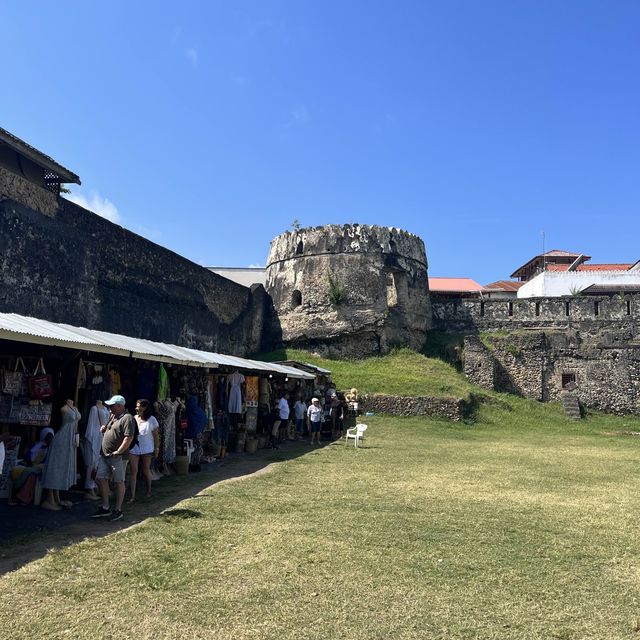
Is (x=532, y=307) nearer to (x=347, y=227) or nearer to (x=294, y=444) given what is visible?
(x=347, y=227)

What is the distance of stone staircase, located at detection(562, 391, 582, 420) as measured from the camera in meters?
20.1

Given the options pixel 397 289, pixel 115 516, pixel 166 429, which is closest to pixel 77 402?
pixel 166 429

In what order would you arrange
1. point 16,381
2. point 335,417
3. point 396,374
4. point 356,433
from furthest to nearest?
point 396,374 → point 335,417 → point 356,433 → point 16,381

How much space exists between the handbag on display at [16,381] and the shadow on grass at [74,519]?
117 centimetres

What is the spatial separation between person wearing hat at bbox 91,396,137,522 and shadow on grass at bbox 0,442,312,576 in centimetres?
13

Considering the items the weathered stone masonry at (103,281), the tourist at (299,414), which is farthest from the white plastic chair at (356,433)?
the weathered stone masonry at (103,281)

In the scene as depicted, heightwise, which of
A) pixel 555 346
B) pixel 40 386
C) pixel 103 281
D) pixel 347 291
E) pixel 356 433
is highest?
pixel 347 291

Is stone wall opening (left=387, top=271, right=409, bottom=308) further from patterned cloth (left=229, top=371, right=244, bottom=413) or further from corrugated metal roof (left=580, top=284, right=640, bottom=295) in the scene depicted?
patterned cloth (left=229, top=371, right=244, bottom=413)

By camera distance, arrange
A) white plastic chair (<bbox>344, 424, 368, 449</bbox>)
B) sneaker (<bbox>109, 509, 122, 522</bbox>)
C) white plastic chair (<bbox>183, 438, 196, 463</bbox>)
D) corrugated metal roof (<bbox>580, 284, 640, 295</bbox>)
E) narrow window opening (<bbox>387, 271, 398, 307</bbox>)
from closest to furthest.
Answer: sneaker (<bbox>109, 509, 122, 522</bbox>)
white plastic chair (<bbox>183, 438, 196, 463</bbox>)
white plastic chair (<bbox>344, 424, 368, 449</bbox>)
narrow window opening (<bbox>387, 271, 398, 307</bbox>)
corrugated metal roof (<bbox>580, 284, 640, 295</bbox>)

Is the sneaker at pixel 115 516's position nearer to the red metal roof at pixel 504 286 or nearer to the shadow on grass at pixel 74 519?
the shadow on grass at pixel 74 519

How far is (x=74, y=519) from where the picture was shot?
18.2 ft

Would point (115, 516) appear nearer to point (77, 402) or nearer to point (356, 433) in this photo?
point (77, 402)

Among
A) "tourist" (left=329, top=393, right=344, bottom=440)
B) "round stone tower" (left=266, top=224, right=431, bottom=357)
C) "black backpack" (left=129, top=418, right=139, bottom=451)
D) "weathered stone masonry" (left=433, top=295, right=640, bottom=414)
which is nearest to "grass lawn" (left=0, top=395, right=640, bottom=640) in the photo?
"black backpack" (left=129, top=418, right=139, bottom=451)

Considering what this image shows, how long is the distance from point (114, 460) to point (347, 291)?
58.0 ft
